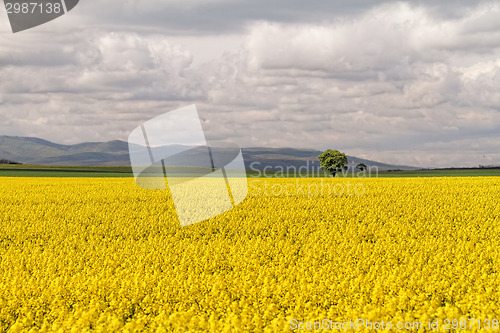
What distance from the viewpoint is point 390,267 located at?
1233cm

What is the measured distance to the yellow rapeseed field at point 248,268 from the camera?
348 inches

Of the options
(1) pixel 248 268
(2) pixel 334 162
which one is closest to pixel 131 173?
(2) pixel 334 162

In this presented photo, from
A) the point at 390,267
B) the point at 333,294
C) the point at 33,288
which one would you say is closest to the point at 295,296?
the point at 333,294

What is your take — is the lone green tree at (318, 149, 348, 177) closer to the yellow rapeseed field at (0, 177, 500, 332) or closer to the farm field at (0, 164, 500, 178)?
the farm field at (0, 164, 500, 178)

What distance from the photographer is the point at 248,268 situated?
12039 millimetres

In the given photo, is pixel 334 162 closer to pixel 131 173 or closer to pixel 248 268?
pixel 131 173

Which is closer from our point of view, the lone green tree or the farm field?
the farm field

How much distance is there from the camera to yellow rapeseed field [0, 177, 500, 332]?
8.83 meters

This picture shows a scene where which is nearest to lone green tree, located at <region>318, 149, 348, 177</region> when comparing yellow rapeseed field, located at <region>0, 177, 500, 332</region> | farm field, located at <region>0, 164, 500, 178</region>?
farm field, located at <region>0, 164, 500, 178</region>

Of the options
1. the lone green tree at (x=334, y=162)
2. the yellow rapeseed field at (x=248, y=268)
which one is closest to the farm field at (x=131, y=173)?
the lone green tree at (x=334, y=162)

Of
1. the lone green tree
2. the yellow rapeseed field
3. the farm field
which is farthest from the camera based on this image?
the lone green tree

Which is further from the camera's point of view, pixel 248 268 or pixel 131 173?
pixel 131 173

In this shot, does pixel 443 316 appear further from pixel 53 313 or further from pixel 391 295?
pixel 53 313

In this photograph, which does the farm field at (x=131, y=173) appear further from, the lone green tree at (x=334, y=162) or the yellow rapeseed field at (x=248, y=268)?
the yellow rapeseed field at (x=248, y=268)
